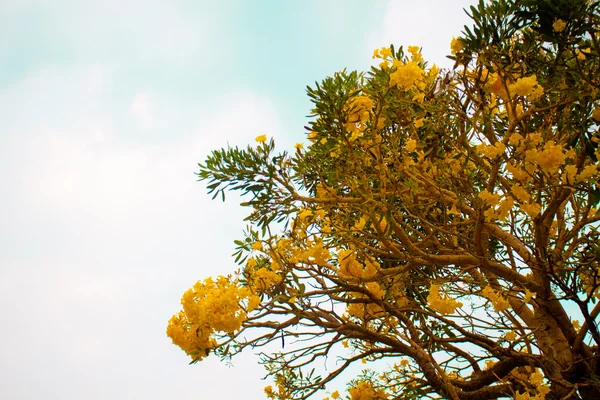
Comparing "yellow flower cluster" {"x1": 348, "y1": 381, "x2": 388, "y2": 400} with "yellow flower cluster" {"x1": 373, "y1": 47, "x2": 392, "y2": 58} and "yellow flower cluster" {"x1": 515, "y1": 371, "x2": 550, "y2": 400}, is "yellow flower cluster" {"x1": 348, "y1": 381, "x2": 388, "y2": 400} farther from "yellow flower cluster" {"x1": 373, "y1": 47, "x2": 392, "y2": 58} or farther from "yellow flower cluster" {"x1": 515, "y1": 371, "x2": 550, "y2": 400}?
"yellow flower cluster" {"x1": 373, "y1": 47, "x2": 392, "y2": 58}

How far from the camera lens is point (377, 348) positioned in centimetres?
451

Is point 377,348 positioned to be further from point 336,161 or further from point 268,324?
point 336,161

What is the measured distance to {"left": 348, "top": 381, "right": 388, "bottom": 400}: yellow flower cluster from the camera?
4.75 metres

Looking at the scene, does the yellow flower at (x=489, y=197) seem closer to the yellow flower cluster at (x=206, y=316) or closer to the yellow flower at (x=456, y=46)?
the yellow flower at (x=456, y=46)

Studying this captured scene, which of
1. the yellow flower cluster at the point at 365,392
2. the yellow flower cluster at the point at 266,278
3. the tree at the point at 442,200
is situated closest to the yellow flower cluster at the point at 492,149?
the tree at the point at 442,200

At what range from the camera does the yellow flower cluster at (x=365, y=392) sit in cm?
475

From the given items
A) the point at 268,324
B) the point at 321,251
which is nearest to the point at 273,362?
the point at 268,324

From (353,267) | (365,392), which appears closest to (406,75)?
(353,267)

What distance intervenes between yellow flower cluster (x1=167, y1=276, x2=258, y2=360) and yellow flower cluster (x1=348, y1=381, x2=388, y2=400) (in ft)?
6.31

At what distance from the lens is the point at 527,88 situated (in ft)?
9.48

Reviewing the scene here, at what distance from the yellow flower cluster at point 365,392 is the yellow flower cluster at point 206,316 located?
192cm

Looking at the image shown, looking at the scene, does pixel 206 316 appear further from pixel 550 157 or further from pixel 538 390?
pixel 538 390

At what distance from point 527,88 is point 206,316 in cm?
213

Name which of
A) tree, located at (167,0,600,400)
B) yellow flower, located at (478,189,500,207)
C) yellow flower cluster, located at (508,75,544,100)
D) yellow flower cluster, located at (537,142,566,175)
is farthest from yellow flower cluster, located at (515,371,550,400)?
yellow flower cluster, located at (508,75,544,100)
